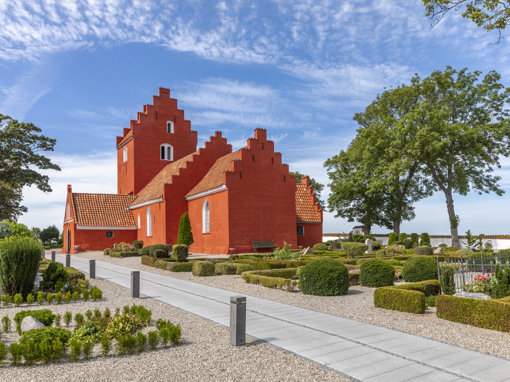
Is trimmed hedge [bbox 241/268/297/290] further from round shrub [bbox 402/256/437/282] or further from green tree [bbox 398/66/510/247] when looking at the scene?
green tree [bbox 398/66/510/247]

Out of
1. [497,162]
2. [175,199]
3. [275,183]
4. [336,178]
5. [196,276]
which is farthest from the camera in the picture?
[336,178]

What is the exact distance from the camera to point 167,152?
39688mm

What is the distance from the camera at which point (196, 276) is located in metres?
16.9

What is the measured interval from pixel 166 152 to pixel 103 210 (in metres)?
8.23

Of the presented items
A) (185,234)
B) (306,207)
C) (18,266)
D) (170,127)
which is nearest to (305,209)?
(306,207)

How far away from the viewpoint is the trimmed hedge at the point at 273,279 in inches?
513

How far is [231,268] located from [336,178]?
27867 millimetres

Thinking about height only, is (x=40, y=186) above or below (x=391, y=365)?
above

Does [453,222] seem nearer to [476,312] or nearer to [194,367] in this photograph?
[476,312]

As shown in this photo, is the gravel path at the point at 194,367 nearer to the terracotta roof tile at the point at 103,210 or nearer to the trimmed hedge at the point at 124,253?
the trimmed hedge at the point at 124,253

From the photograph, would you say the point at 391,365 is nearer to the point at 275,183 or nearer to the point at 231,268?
the point at 231,268

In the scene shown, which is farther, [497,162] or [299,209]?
[497,162]

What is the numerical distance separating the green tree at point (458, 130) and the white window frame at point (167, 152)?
21862 mm

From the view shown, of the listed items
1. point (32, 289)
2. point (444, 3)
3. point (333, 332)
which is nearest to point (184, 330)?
point (333, 332)
